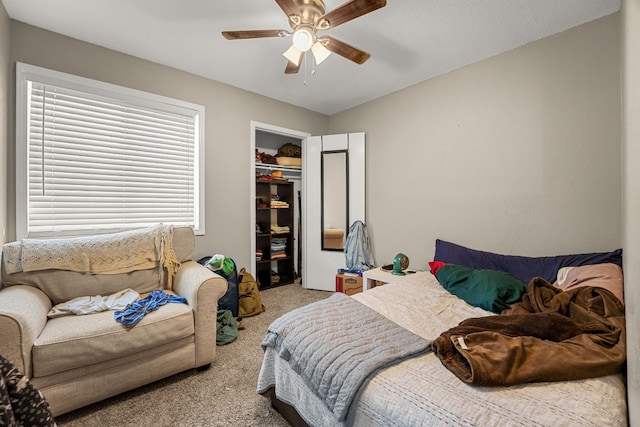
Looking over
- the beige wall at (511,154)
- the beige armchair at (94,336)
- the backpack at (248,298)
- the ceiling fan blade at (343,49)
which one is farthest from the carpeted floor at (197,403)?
the ceiling fan blade at (343,49)

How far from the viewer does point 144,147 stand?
104 inches

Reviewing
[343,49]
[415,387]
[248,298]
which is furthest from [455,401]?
[248,298]

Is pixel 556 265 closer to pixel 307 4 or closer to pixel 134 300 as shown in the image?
pixel 307 4

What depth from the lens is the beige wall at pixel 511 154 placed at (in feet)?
6.44

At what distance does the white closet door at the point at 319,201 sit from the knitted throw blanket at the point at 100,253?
185 cm

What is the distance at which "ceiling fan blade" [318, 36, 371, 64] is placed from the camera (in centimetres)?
183

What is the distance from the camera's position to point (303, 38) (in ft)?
5.54

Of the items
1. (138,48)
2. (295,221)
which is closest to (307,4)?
(138,48)

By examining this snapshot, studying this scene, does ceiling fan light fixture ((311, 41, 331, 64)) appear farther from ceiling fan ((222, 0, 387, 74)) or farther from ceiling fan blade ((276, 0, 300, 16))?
ceiling fan blade ((276, 0, 300, 16))

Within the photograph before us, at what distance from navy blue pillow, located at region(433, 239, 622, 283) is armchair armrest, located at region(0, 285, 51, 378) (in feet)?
9.74

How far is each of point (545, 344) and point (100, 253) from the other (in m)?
2.83

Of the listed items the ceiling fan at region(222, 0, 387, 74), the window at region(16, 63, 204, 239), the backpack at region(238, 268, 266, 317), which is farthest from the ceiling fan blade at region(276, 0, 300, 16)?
the backpack at region(238, 268, 266, 317)

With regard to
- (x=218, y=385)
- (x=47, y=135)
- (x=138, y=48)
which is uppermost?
(x=138, y=48)

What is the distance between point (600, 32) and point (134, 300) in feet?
12.9
